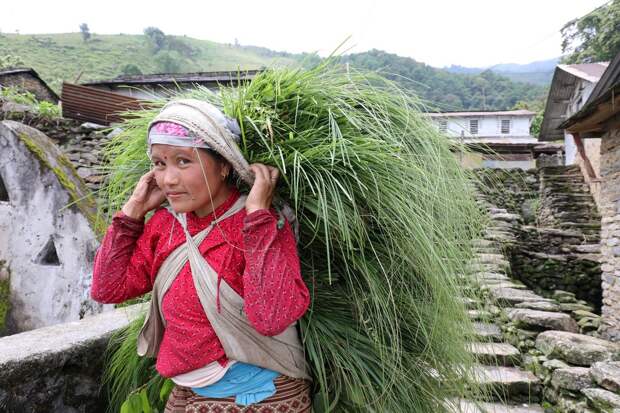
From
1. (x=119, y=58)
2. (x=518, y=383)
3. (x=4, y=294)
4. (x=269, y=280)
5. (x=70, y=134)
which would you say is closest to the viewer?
(x=269, y=280)

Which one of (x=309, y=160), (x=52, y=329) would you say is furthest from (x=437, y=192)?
→ (x=52, y=329)

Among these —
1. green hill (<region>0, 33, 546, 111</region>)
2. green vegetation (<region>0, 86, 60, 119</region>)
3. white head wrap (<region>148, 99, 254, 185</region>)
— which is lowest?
white head wrap (<region>148, 99, 254, 185</region>)

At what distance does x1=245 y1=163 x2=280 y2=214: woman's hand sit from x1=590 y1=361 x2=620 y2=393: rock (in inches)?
116

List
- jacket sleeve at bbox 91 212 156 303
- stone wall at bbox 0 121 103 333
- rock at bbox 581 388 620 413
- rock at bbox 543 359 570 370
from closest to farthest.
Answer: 1. jacket sleeve at bbox 91 212 156 303
2. rock at bbox 581 388 620 413
3. stone wall at bbox 0 121 103 333
4. rock at bbox 543 359 570 370

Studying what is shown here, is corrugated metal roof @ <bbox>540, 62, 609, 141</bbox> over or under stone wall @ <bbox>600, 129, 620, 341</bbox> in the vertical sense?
over

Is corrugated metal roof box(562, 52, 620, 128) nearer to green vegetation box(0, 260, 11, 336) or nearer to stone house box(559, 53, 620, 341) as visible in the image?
stone house box(559, 53, 620, 341)

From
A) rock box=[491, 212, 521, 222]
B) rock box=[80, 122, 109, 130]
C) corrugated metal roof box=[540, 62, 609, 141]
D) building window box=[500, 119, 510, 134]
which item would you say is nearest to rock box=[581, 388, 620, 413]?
rock box=[491, 212, 521, 222]

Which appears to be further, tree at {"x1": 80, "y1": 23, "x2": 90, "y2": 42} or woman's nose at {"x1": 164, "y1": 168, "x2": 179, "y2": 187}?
tree at {"x1": 80, "y1": 23, "x2": 90, "y2": 42}

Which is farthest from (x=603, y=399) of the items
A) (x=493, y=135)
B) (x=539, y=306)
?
(x=493, y=135)

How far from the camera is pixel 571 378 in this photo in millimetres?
3182

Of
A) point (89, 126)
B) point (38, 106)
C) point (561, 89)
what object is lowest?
point (89, 126)

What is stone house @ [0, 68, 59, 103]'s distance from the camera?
2034 centimetres

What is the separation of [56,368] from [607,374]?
3380 millimetres

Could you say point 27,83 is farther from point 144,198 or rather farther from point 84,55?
point 84,55
